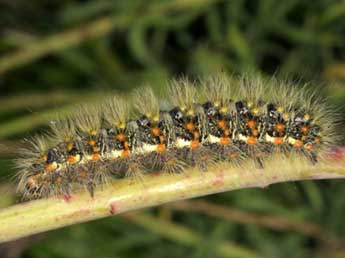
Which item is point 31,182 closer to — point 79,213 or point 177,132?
point 79,213

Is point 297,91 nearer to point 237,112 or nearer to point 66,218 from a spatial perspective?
point 237,112

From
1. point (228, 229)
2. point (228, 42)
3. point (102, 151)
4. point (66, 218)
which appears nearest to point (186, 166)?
point (102, 151)

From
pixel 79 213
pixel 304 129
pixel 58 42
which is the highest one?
pixel 58 42

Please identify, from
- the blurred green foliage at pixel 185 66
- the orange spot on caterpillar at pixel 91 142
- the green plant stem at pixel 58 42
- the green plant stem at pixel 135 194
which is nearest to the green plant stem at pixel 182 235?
the blurred green foliage at pixel 185 66

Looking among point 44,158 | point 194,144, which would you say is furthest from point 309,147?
point 44,158

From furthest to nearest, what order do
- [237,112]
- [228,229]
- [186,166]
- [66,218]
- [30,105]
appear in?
1. [30,105]
2. [228,229]
3. [237,112]
4. [186,166]
5. [66,218]

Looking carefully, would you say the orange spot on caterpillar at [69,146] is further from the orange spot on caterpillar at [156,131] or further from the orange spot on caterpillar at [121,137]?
the orange spot on caterpillar at [156,131]
